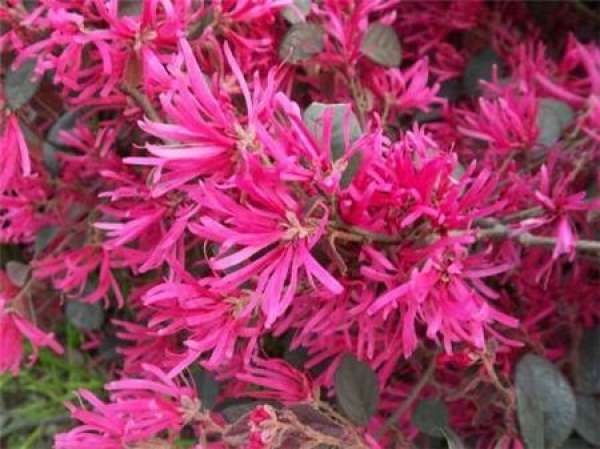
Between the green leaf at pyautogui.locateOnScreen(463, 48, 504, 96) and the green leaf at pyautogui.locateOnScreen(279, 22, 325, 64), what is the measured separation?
24cm

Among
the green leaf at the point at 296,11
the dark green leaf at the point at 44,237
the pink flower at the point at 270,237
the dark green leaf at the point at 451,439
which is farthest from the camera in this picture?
the dark green leaf at the point at 44,237

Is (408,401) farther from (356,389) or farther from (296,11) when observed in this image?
(296,11)

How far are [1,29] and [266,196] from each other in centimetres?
35

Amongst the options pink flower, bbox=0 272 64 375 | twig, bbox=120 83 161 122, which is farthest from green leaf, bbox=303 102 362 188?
pink flower, bbox=0 272 64 375

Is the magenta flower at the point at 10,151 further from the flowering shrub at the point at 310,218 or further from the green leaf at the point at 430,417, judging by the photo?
the green leaf at the point at 430,417

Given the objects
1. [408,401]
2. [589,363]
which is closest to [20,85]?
[408,401]

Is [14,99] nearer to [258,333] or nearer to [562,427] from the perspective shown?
[258,333]

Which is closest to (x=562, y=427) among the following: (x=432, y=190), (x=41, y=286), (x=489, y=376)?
(x=489, y=376)

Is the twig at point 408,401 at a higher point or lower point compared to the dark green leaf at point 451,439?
lower

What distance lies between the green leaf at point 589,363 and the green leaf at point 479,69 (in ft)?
0.86

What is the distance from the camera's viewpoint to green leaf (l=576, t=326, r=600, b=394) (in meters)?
0.76

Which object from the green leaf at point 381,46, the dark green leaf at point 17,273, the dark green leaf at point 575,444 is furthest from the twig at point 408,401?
the dark green leaf at point 17,273

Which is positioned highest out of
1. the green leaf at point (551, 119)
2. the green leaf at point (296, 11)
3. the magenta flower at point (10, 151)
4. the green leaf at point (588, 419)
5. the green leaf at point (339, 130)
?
the green leaf at point (339, 130)

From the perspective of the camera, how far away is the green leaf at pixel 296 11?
0.71m
